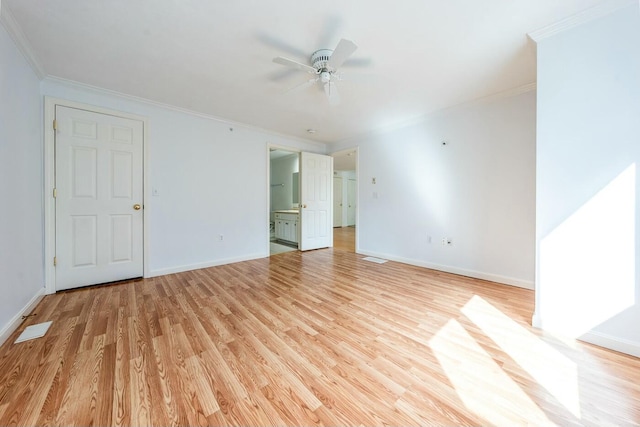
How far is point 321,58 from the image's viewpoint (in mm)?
2072

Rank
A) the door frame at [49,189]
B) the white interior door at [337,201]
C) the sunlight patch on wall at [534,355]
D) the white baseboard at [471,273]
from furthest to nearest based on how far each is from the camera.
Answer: the white interior door at [337,201]
the white baseboard at [471,273]
the door frame at [49,189]
the sunlight patch on wall at [534,355]

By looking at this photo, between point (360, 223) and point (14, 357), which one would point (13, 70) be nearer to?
point (14, 357)

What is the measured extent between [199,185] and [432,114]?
12.3 ft

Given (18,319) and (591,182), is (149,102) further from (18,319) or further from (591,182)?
(591,182)

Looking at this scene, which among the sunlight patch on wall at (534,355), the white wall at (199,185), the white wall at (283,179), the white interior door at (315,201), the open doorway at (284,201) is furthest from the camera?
the white wall at (283,179)

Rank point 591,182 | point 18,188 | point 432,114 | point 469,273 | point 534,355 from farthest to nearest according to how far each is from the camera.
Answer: point 432,114, point 469,273, point 18,188, point 591,182, point 534,355

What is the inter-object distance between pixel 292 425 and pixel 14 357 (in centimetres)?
192

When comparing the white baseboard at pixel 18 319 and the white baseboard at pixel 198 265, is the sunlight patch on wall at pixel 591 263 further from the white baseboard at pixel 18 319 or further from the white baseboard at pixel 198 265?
the white baseboard at pixel 18 319

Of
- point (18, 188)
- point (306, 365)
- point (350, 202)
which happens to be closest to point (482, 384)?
point (306, 365)

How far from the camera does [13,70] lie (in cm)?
191

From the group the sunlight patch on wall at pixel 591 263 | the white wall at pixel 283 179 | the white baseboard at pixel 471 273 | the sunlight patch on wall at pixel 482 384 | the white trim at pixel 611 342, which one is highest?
the white wall at pixel 283 179

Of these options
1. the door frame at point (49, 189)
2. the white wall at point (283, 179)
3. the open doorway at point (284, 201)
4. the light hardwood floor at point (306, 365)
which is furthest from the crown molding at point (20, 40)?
the white wall at point (283, 179)

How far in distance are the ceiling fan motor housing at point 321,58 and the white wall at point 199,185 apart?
2283mm

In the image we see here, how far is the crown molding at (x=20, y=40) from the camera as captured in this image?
5.49 ft
